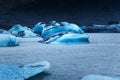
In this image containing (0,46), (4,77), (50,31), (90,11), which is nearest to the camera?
(4,77)

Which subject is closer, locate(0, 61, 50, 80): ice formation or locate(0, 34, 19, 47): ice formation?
locate(0, 61, 50, 80): ice formation

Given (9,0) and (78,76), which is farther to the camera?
(9,0)

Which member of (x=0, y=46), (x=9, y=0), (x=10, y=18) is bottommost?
(x=0, y=46)

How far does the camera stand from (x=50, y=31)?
4.43m

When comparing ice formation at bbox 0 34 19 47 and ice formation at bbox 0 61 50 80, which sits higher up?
ice formation at bbox 0 34 19 47

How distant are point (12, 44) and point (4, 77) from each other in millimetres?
2016

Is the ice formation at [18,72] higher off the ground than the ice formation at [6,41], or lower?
lower

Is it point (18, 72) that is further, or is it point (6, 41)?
point (6, 41)

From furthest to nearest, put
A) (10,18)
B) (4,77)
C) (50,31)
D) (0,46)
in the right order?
(10,18) < (50,31) < (0,46) < (4,77)

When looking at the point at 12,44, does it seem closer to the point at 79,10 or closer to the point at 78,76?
the point at 78,76

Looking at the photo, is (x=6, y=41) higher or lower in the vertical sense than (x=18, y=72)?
higher

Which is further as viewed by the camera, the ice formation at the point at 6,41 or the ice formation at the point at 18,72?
the ice formation at the point at 6,41

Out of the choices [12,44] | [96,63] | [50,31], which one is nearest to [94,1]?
[50,31]

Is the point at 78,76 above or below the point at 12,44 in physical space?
below
